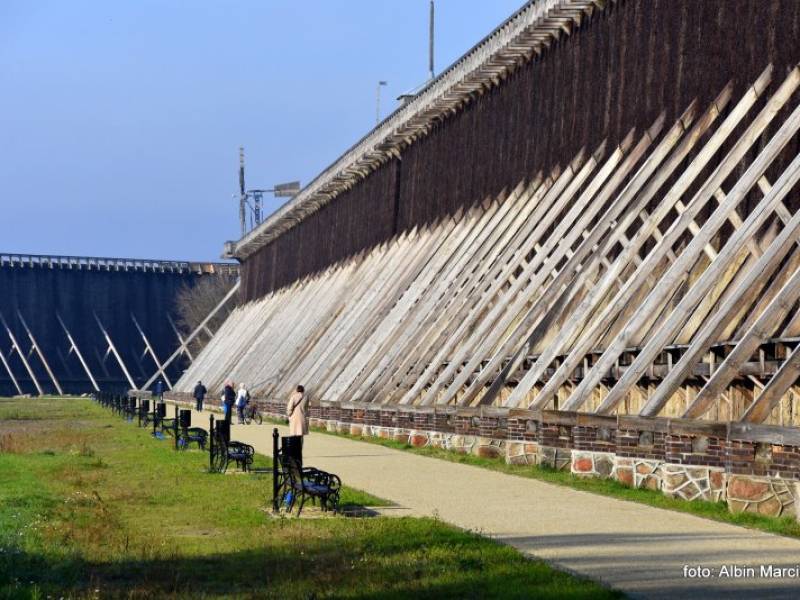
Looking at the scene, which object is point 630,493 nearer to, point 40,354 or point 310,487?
point 310,487

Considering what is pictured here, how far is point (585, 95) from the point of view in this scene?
32.1 meters

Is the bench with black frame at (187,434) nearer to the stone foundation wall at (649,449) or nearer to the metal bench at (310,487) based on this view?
the stone foundation wall at (649,449)

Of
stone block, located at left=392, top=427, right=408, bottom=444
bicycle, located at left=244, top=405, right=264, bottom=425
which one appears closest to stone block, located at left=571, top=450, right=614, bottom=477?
stone block, located at left=392, top=427, right=408, bottom=444

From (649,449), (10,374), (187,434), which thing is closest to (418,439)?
(187,434)

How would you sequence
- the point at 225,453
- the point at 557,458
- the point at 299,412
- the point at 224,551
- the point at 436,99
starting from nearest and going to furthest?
the point at 224,551
the point at 557,458
the point at 225,453
the point at 299,412
the point at 436,99

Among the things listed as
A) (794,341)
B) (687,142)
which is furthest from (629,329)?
(687,142)

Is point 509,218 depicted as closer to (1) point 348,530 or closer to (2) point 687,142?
(2) point 687,142

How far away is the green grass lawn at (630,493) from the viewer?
1429 cm

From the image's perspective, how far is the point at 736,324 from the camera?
1986 centimetres

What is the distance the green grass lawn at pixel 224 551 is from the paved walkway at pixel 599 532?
1.62 ft

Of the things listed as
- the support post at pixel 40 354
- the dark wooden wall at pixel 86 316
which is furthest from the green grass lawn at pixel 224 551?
the dark wooden wall at pixel 86 316

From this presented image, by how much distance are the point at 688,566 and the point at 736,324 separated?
9072mm

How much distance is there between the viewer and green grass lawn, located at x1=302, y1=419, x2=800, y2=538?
1429 centimetres

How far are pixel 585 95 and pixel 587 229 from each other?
147 inches
